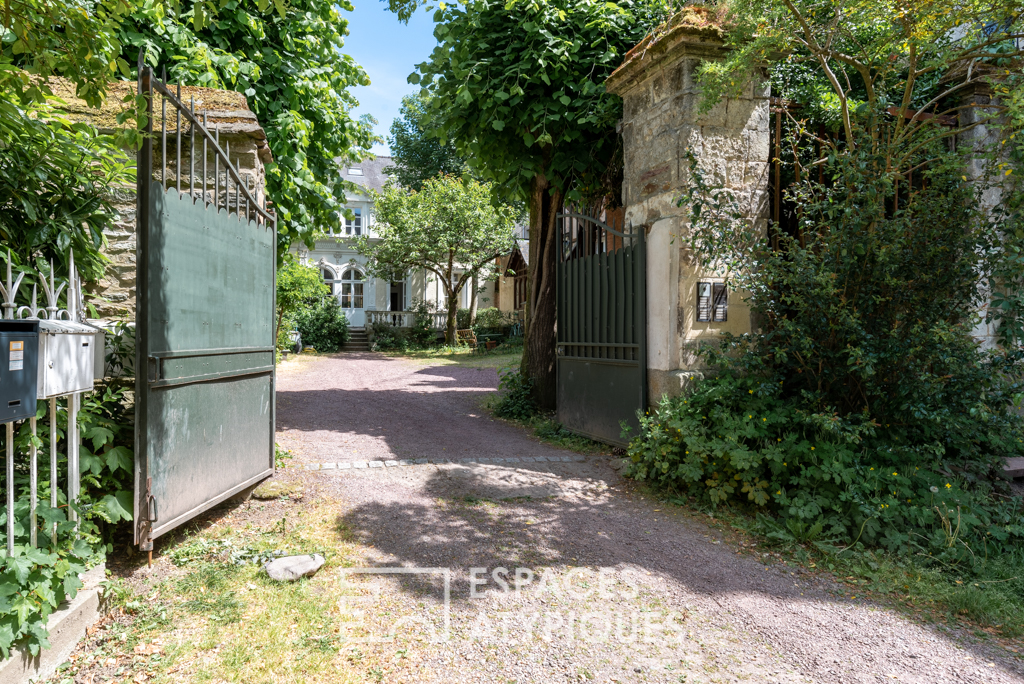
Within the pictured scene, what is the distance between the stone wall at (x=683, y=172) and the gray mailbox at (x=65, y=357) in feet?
13.4

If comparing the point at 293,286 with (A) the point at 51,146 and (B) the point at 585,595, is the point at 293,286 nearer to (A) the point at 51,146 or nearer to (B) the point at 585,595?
(A) the point at 51,146

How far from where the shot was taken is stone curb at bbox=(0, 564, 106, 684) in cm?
232

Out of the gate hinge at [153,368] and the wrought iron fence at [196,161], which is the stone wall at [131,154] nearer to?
the wrought iron fence at [196,161]

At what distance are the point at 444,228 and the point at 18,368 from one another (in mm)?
18312

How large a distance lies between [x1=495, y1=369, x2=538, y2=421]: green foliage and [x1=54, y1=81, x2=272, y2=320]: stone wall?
438 cm

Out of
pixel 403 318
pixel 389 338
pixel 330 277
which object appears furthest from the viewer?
pixel 330 277

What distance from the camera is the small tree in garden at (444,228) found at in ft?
66.1

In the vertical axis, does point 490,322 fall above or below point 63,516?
above

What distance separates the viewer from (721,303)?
5.29 meters

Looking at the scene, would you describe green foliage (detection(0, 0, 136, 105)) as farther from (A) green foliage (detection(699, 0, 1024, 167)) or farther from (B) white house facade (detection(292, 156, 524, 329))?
(B) white house facade (detection(292, 156, 524, 329))

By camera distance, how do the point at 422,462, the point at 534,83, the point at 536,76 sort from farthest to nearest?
the point at 534,83 < the point at 536,76 < the point at 422,462

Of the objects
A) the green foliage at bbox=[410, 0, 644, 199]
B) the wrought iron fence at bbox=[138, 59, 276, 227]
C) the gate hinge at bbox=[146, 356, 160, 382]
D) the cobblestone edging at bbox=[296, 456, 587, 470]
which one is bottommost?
the cobblestone edging at bbox=[296, 456, 587, 470]

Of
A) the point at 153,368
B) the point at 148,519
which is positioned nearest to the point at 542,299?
the point at 153,368

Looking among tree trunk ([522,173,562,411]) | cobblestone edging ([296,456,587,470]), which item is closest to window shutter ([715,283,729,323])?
cobblestone edging ([296,456,587,470])
